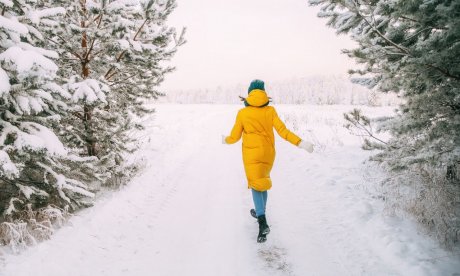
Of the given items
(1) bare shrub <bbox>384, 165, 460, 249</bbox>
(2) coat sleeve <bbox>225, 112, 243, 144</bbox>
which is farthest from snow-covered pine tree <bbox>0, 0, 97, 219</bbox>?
(1) bare shrub <bbox>384, 165, 460, 249</bbox>

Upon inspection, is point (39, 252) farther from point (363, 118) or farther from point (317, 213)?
point (363, 118)

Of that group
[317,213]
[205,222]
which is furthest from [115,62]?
[317,213]

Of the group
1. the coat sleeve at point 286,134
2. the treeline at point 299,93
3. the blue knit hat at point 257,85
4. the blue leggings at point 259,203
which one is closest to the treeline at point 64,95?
the blue knit hat at point 257,85

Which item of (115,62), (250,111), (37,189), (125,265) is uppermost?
(115,62)

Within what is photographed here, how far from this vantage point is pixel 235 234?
4.61 m

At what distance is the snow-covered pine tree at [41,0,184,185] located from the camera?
5273 millimetres

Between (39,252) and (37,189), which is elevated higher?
(37,189)

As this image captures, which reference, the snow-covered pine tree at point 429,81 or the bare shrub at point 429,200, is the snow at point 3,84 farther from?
the bare shrub at point 429,200

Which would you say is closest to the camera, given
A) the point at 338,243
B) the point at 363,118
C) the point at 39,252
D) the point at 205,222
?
the point at 39,252

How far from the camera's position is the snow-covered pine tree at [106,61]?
17.3 feet

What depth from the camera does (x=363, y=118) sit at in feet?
18.0

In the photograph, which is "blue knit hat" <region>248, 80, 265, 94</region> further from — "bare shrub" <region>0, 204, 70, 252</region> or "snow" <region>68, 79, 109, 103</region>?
"bare shrub" <region>0, 204, 70, 252</region>

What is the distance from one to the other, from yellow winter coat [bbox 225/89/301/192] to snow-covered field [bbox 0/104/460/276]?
914 mm

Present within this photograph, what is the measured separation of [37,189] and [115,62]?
272 centimetres
